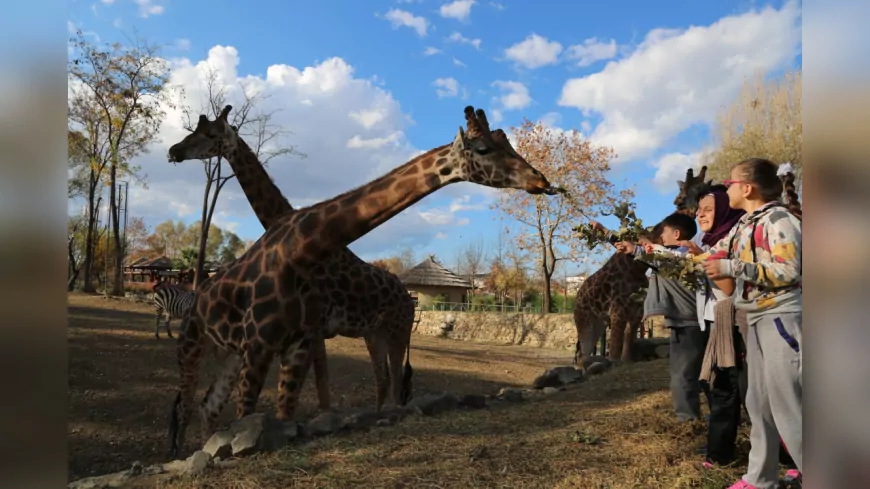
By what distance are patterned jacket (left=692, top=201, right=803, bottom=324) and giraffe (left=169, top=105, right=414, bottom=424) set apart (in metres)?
4.43

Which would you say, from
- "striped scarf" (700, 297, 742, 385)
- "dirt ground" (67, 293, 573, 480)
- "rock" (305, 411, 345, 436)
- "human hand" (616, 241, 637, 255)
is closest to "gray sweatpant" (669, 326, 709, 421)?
"striped scarf" (700, 297, 742, 385)

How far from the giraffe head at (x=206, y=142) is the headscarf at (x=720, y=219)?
531cm

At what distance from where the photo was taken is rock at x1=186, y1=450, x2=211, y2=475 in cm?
408

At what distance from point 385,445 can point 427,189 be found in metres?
2.14

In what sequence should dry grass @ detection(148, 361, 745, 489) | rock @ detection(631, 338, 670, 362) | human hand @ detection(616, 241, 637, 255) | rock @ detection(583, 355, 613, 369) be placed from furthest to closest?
rock @ detection(631, 338, 670, 362) < rock @ detection(583, 355, 613, 369) < human hand @ detection(616, 241, 637, 255) < dry grass @ detection(148, 361, 745, 489)

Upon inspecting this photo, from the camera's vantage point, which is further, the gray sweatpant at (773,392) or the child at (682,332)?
the child at (682,332)

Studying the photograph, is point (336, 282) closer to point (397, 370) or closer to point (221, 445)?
point (397, 370)

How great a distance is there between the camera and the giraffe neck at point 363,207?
4430mm

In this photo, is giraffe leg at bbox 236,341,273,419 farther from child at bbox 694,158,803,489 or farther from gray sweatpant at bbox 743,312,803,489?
gray sweatpant at bbox 743,312,803,489

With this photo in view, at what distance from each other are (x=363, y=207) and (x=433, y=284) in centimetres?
3152

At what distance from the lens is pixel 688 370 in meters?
4.55

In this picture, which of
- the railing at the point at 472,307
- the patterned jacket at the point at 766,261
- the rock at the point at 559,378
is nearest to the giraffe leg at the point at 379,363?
the rock at the point at 559,378

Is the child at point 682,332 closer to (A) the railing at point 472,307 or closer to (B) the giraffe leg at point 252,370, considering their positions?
(B) the giraffe leg at point 252,370

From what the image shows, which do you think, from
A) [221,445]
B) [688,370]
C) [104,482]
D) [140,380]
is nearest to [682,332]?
[688,370]
